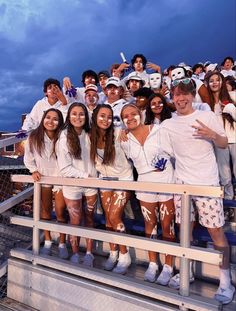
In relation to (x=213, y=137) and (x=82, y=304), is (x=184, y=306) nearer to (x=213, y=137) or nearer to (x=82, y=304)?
(x=82, y=304)

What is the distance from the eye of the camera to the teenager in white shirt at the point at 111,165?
3.62 metres

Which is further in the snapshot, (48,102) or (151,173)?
(48,102)

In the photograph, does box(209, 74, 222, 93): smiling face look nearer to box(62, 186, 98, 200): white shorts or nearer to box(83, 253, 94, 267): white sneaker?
box(62, 186, 98, 200): white shorts

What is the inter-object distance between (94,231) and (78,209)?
1.80 ft

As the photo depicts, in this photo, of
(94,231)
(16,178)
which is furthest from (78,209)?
(16,178)

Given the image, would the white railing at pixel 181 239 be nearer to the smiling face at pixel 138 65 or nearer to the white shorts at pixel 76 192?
the white shorts at pixel 76 192

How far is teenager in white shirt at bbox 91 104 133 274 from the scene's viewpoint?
143 inches

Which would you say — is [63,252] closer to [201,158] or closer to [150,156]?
→ [150,156]

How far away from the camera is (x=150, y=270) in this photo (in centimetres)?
334

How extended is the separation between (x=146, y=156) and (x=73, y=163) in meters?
0.87

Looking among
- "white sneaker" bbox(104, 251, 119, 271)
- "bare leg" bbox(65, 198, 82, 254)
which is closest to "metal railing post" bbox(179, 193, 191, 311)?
"white sneaker" bbox(104, 251, 119, 271)

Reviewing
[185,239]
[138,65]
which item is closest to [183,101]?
[185,239]

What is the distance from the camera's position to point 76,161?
3.78m

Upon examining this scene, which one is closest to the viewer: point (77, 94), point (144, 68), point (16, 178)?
point (16, 178)
